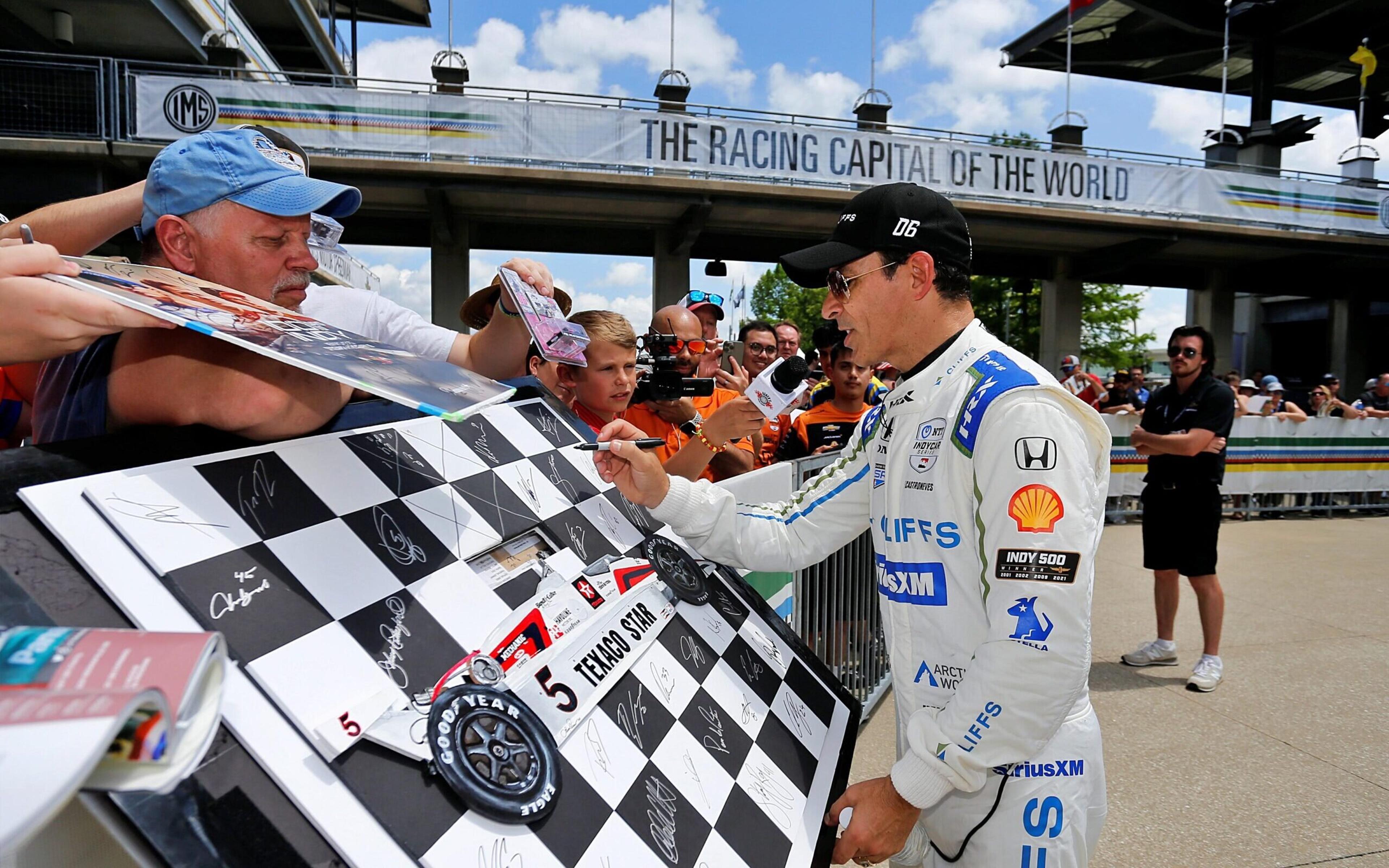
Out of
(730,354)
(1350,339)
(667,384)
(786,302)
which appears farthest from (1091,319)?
(667,384)

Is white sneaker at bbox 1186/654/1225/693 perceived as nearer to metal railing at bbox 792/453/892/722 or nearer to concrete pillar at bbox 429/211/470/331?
metal railing at bbox 792/453/892/722

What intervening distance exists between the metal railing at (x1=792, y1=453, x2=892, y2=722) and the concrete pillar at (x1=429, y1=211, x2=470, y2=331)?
14.1 metres

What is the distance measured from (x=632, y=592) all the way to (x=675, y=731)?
28cm

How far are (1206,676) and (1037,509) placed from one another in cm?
408

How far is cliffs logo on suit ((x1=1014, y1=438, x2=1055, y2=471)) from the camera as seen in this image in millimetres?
1496

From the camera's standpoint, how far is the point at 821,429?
4.71 meters

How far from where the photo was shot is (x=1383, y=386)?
12.6 meters
